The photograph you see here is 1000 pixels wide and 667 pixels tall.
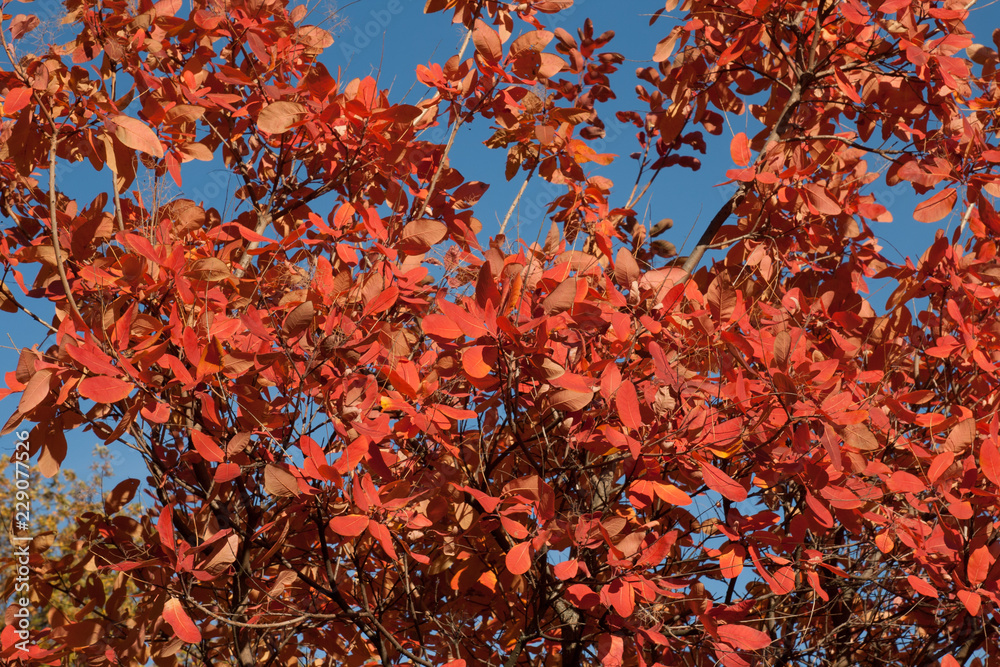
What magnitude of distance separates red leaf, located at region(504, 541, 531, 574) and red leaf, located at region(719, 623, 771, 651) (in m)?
0.61

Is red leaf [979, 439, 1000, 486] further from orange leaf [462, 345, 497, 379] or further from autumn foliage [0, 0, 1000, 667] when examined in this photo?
orange leaf [462, 345, 497, 379]

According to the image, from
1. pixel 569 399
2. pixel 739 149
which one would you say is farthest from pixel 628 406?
pixel 739 149

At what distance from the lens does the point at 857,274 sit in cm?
300

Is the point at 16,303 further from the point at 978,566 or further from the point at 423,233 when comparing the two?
the point at 978,566

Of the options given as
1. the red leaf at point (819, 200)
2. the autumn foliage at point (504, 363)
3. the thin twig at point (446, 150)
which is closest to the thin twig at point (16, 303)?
the autumn foliage at point (504, 363)

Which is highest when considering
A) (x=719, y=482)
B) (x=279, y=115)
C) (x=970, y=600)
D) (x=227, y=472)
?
(x=279, y=115)

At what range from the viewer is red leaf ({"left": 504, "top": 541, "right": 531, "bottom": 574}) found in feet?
5.95

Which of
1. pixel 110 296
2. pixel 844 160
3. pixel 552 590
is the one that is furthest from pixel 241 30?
pixel 844 160

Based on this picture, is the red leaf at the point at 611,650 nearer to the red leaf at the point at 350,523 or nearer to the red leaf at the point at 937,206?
the red leaf at the point at 350,523

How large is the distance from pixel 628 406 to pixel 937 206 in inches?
57.4

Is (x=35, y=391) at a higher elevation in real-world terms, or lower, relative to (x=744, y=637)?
higher

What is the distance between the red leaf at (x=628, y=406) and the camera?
70.2 inches

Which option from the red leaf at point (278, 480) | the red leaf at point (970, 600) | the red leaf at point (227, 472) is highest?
the red leaf at point (227, 472)

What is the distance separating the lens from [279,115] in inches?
88.7
